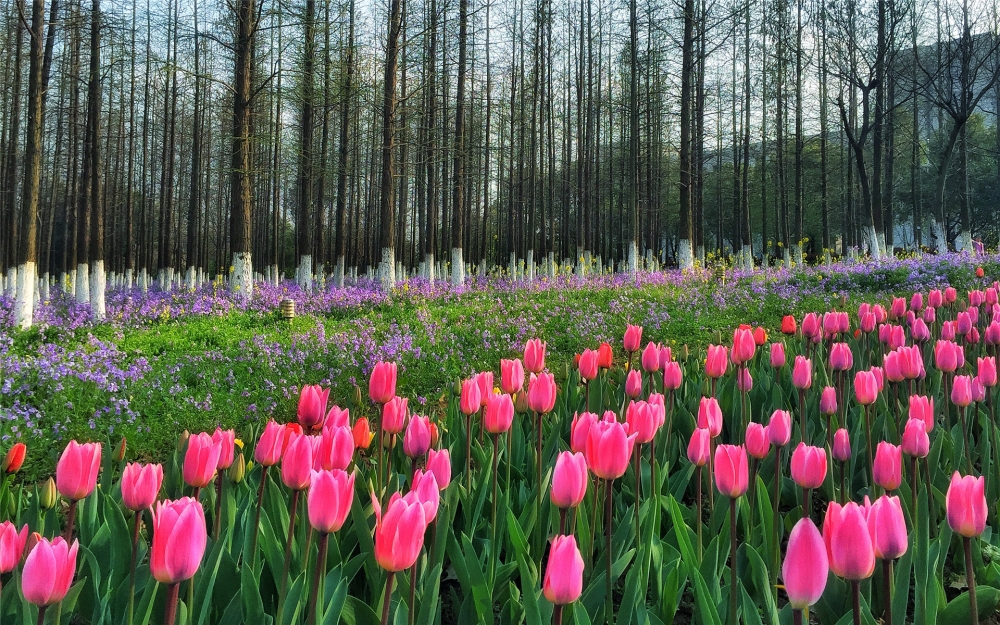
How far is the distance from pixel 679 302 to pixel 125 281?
2193 cm

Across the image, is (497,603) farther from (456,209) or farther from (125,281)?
(125,281)

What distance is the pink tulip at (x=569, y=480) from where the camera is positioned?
4.04 feet

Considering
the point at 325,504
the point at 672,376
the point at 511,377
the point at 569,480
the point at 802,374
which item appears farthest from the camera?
the point at 672,376

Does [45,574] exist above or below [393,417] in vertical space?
below

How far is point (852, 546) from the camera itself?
3.09 ft

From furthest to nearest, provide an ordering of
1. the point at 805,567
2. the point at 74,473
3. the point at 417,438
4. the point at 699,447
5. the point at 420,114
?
the point at 420,114
the point at 417,438
the point at 699,447
the point at 74,473
the point at 805,567

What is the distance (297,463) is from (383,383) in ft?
2.30

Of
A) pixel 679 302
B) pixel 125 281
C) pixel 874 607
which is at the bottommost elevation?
pixel 874 607

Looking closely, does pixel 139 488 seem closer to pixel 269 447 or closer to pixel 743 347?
pixel 269 447

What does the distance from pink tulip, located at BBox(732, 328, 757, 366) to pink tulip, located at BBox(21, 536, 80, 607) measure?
2191 millimetres

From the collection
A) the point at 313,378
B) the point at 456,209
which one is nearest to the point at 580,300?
the point at 313,378

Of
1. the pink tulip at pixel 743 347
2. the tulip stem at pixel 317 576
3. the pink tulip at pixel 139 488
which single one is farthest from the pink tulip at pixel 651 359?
the pink tulip at pixel 139 488

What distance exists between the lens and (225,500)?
1.72 meters

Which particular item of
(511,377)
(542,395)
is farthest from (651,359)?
(542,395)
